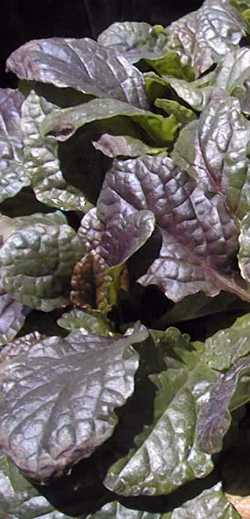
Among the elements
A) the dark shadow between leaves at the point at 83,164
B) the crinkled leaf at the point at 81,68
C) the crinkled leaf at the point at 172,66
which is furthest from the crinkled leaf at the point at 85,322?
the crinkled leaf at the point at 172,66

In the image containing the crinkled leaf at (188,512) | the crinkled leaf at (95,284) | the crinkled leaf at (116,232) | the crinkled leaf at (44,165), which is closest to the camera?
the crinkled leaf at (188,512)

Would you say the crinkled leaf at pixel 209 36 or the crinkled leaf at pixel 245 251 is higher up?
the crinkled leaf at pixel 209 36

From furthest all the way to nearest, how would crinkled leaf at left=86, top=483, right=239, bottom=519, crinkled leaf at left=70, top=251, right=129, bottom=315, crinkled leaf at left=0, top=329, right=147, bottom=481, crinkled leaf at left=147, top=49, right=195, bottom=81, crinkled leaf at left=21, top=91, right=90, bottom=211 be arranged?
1. crinkled leaf at left=147, top=49, right=195, bottom=81
2. crinkled leaf at left=21, top=91, right=90, bottom=211
3. crinkled leaf at left=70, top=251, right=129, bottom=315
4. crinkled leaf at left=86, top=483, right=239, bottom=519
5. crinkled leaf at left=0, top=329, right=147, bottom=481

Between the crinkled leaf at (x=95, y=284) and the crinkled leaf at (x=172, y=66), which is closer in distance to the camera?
the crinkled leaf at (x=95, y=284)

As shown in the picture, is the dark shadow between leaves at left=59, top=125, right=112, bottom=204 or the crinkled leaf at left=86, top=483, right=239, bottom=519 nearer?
the crinkled leaf at left=86, top=483, right=239, bottom=519

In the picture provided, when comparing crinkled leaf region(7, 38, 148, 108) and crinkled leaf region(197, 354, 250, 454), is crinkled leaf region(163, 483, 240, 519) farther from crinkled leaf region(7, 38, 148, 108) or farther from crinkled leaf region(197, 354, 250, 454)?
crinkled leaf region(7, 38, 148, 108)

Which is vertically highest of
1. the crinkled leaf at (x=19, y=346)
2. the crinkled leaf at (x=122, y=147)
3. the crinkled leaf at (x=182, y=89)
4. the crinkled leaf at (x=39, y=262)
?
the crinkled leaf at (x=182, y=89)

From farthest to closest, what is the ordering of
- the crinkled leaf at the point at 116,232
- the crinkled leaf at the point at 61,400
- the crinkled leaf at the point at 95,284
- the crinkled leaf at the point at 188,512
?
the crinkled leaf at the point at 95,284 < the crinkled leaf at the point at 116,232 < the crinkled leaf at the point at 188,512 < the crinkled leaf at the point at 61,400

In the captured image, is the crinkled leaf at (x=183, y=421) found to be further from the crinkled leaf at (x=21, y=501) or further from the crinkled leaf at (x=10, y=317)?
the crinkled leaf at (x=10, y=317)

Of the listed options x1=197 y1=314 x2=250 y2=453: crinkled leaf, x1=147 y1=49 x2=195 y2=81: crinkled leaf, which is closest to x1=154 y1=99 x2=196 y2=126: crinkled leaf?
x1=147 y1=49 x2=195 y2=81: crinkled leaf
